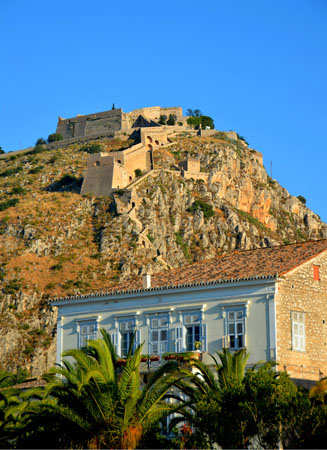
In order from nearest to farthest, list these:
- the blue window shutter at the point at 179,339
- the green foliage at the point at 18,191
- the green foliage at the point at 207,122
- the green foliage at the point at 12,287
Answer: the blue window shutter at the point at 179,339 < the green foliage at the point at 12,287 < the green foliage at the point at 18,191 < the green foliage at the point at 207,122

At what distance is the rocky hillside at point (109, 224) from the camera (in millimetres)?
101625

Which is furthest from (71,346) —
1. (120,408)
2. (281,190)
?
(281,190)

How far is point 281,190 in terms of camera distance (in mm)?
152875

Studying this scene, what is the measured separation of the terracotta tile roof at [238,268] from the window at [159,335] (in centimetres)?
172

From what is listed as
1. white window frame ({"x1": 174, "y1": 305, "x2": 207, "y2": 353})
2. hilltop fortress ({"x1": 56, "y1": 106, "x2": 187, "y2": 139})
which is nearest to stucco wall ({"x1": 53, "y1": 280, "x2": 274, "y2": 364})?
white window frame ({"x1": 174, "y1": 305, "x2": 207, "y2": 353})

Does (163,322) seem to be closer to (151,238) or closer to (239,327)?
(239,327)

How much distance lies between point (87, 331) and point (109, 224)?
7238 centimetres

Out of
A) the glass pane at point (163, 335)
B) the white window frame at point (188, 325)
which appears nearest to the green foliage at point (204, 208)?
the glass pane at point (163, 335)

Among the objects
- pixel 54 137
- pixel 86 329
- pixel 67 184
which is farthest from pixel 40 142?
pixel 86 329

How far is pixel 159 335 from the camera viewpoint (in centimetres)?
4294

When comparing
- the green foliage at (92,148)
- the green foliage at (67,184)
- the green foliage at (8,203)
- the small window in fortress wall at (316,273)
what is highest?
the green foliage at (92,148)

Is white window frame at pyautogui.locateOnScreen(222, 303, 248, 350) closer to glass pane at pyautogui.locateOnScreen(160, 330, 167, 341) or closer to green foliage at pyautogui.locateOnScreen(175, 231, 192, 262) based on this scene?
glass pane at pyautogui.locateOnScreen(160, 330, 167, 341)

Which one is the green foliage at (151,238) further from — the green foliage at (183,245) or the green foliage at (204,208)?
the green foliage at (204,208)

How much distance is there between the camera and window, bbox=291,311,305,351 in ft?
133
